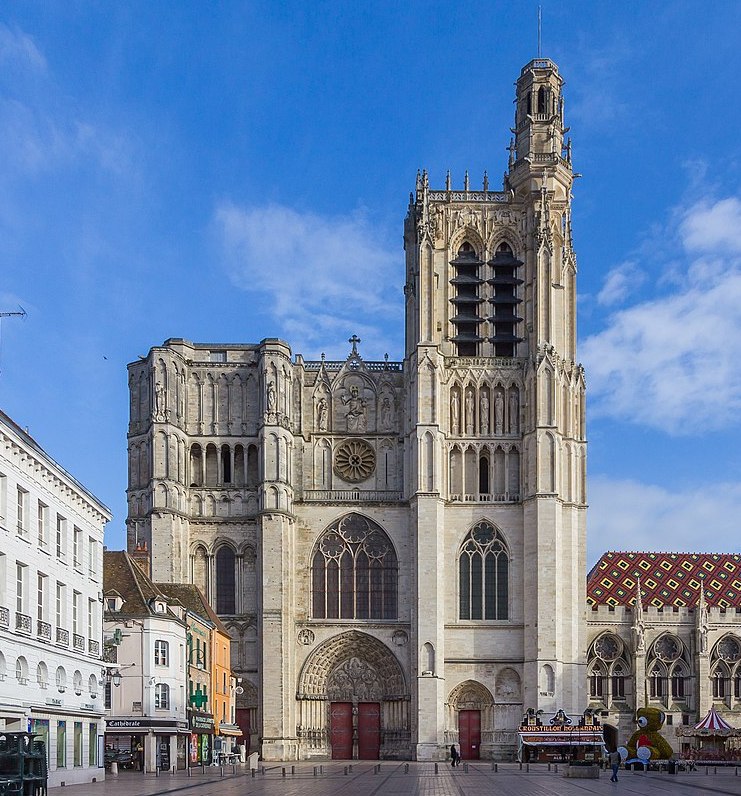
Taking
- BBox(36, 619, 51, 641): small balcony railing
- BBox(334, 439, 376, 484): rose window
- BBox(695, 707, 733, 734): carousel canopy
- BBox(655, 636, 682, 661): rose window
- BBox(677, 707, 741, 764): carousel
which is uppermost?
BBox(334, 439, 376, 484): rose window

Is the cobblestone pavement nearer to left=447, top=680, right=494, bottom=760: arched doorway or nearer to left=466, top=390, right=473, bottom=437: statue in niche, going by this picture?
left=447, top=680, right=494, bottom=760: arched doorway

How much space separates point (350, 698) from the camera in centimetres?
7294

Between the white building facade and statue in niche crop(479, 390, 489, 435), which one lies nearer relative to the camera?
the white building facade

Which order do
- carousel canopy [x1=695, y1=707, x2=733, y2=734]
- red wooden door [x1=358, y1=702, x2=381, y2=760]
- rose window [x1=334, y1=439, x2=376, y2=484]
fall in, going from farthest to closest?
rose window [x1=334, y1=439, x2=376, y2=484] → red wooden door [x1=358, y1=702, x2=381, y2=760] → carousel canopy [x1=695, y1=707, x2=733, y2=734]

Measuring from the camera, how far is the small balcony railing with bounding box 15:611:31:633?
34.8m

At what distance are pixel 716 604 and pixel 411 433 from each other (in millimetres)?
19974

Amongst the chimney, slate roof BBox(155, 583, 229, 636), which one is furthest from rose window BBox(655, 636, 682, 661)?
the chimney

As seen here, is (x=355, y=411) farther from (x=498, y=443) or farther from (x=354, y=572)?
(x=354, y=572)

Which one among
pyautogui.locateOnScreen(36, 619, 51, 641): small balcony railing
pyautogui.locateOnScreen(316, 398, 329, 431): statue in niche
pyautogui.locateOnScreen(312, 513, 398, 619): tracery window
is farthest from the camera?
pyautogui.locateOnScreen(316, 398, 329, 431): statue in niche

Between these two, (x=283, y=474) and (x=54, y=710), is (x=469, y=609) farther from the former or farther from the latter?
(x=54, y=710)

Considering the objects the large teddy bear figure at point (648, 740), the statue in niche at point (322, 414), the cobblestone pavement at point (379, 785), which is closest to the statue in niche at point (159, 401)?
the statue in niche at point (322, 414)

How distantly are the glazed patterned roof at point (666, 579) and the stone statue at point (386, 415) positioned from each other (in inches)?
583

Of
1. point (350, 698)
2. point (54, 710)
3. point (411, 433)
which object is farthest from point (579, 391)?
point (54, 710)

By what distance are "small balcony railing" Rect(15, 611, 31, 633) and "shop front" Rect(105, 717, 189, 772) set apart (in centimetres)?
1659
